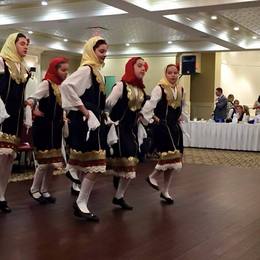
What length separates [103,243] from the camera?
3121 millimetres

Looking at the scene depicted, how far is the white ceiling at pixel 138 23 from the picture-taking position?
796 centimetres

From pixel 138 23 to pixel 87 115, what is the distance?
718 centimetres

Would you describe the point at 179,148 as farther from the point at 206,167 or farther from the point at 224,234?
the point at 206,167

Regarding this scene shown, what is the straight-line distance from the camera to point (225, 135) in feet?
34.2

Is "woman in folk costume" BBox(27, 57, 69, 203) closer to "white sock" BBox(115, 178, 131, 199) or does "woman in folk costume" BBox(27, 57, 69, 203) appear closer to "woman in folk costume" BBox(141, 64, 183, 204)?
"white sock" BBox(115, 178, 131, 199)

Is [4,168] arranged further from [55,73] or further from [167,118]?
[167,118]

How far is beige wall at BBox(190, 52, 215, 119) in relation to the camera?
14.8 metres

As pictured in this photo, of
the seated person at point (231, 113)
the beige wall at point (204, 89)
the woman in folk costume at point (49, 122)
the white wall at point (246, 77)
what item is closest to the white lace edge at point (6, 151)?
the woman in folk costume at point (49, 122)

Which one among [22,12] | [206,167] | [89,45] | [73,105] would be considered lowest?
[206,167]

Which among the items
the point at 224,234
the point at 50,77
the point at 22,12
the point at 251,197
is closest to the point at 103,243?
the point at 224,234

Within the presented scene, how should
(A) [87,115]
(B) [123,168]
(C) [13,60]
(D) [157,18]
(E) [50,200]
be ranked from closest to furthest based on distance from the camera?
(A) [87,115] < (C) [13,60] < (B) [123,168] < (E) [50,200] < (D) [157,18]

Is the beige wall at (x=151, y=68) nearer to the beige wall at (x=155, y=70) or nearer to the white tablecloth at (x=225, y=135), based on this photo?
the beige wall at (x=155, y=70)

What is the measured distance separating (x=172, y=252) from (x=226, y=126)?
7698 millimetres

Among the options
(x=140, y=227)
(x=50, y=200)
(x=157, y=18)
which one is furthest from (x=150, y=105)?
(x=157, y=18)
